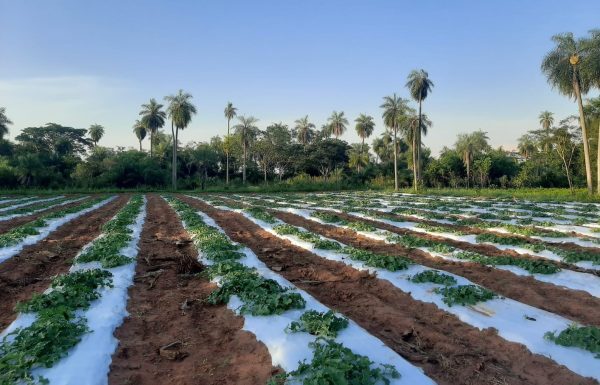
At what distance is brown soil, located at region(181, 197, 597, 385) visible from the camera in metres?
4.06

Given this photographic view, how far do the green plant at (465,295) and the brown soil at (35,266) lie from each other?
19.5 ft

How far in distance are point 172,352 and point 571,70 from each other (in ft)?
113

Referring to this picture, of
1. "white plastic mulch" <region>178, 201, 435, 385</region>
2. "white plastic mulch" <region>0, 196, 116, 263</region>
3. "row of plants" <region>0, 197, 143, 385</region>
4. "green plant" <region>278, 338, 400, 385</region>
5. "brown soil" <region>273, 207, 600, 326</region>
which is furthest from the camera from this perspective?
"white plastic mulch" <region>0, 196, 116, 263</region>

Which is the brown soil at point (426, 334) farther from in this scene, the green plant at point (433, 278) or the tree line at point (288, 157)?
the tree line at point (288, 157)

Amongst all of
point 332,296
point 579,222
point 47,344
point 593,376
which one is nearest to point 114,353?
point 47,344

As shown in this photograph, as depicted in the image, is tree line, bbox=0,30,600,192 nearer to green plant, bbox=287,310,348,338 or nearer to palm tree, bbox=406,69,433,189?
palm tree, bbox=406,69,433,189

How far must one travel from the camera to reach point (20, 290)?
6.88m

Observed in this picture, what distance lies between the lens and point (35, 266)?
8.55 m

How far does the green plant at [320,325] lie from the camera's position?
4.59m

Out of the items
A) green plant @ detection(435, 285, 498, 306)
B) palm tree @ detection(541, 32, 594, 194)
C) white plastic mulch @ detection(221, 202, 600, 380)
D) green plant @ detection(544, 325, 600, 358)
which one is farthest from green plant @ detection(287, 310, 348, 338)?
palm tree @ detection(541, 32, 594, 194)

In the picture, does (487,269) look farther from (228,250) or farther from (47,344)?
(47,344)

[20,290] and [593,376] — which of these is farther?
[20,290]

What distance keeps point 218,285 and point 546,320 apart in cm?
480

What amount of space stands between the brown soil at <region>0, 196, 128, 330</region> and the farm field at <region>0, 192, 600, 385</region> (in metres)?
0.05
